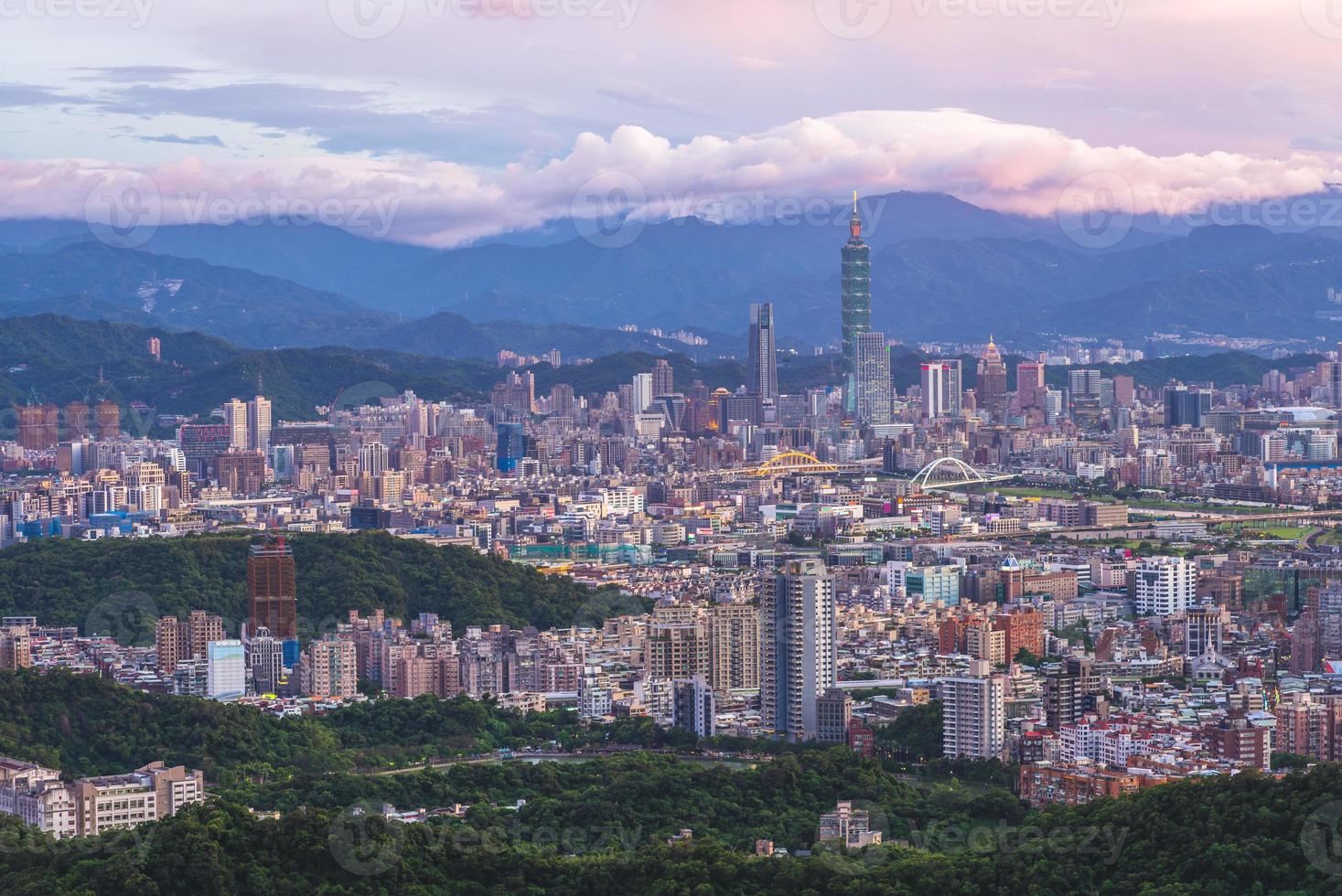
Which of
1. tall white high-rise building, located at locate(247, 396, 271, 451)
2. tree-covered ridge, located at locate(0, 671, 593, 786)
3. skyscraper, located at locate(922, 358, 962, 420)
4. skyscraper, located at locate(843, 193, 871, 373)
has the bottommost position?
tree-covered ridge, located at locate(0, 671, 593, 786)

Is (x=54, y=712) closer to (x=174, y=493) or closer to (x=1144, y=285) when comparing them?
(x=174, y=493)

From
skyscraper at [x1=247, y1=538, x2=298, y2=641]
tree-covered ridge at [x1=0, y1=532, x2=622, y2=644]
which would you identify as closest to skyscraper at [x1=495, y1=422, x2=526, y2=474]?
tree-covered ridge at [x1=0, y1=532, x2=622, y2=644]

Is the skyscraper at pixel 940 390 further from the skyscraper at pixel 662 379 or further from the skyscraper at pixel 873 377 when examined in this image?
the skyscraper at pixel 662 379

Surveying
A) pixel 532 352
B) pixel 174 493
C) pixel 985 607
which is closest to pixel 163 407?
pixel 174 493

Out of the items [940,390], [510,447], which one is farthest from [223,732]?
[940,390]

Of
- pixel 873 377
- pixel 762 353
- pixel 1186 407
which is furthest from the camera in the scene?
pixel 762 353

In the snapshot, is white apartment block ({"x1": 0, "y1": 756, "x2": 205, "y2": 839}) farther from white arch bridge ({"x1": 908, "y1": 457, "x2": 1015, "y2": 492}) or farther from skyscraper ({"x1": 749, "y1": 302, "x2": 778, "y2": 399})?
skyscraper ({"x1": 749, "y1": 302, "x2": 778, "y2": 399})

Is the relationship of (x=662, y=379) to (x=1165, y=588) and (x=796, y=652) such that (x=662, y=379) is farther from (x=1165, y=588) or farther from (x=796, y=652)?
(x=796, y=652)

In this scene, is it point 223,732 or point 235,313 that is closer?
point 223,732
